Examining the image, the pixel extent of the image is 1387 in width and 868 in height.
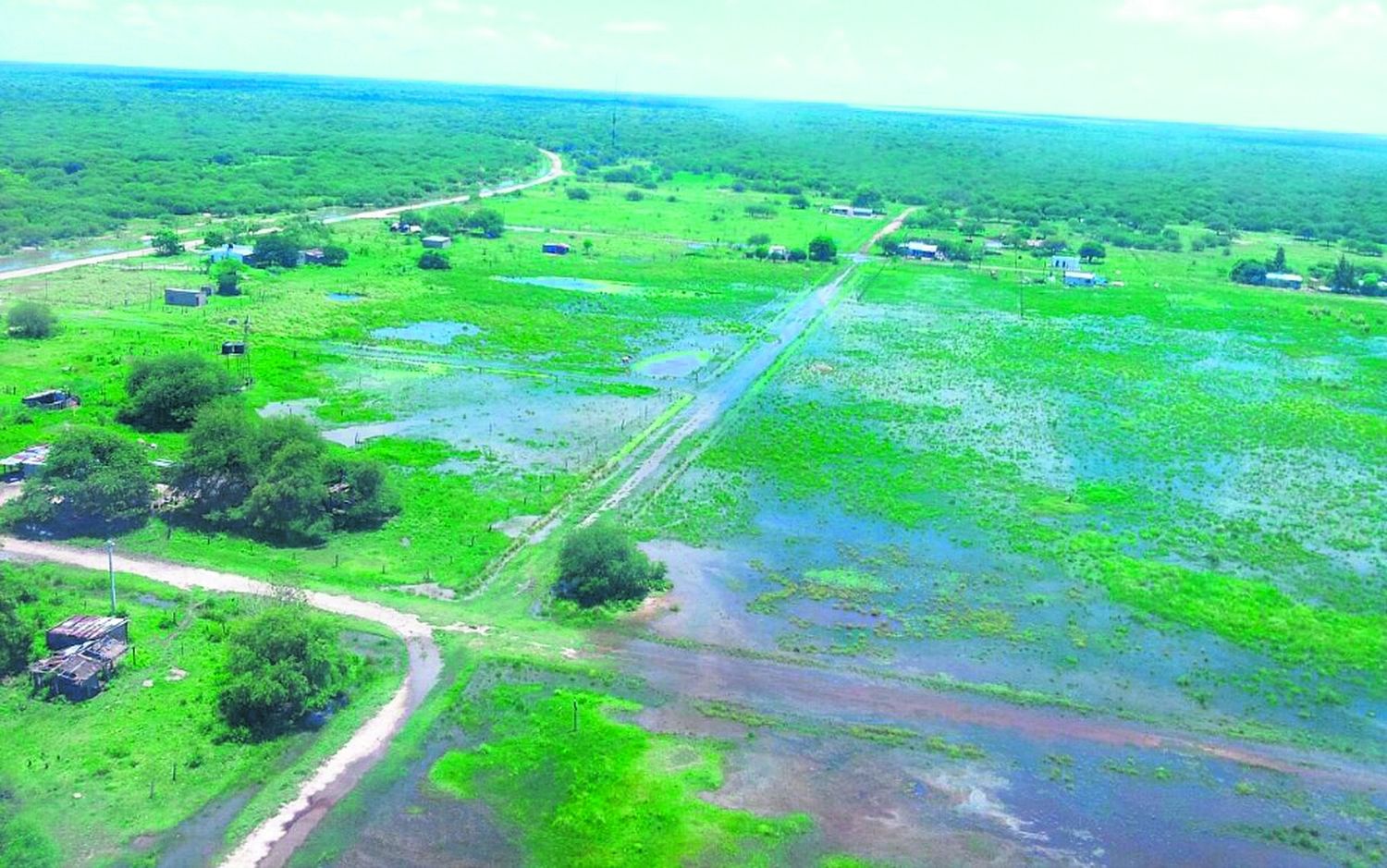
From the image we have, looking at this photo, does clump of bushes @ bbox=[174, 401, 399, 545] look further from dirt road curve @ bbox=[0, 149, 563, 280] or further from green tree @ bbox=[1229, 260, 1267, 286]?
green tree @ bbox=[1229, 260, 1267, 286]

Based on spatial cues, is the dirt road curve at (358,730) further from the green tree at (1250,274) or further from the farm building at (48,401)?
the green tree at (1250,274)

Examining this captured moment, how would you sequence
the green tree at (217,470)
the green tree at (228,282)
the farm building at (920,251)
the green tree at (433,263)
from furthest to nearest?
1. the farm building at (920,251)
2. the green tree at (433,263)
3. the green tree at (228,282)
4. the green tree at (217,470)

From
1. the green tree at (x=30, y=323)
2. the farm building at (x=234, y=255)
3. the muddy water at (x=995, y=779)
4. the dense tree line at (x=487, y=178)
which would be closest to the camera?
the muddy water at (x=995, y=779)

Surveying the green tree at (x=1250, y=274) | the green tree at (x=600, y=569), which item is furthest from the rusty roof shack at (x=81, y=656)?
the green tree at (x=1250, y=274)

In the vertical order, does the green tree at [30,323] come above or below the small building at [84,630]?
above

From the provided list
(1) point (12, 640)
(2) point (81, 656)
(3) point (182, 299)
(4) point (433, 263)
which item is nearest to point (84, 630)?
(2) point (81, 656)
